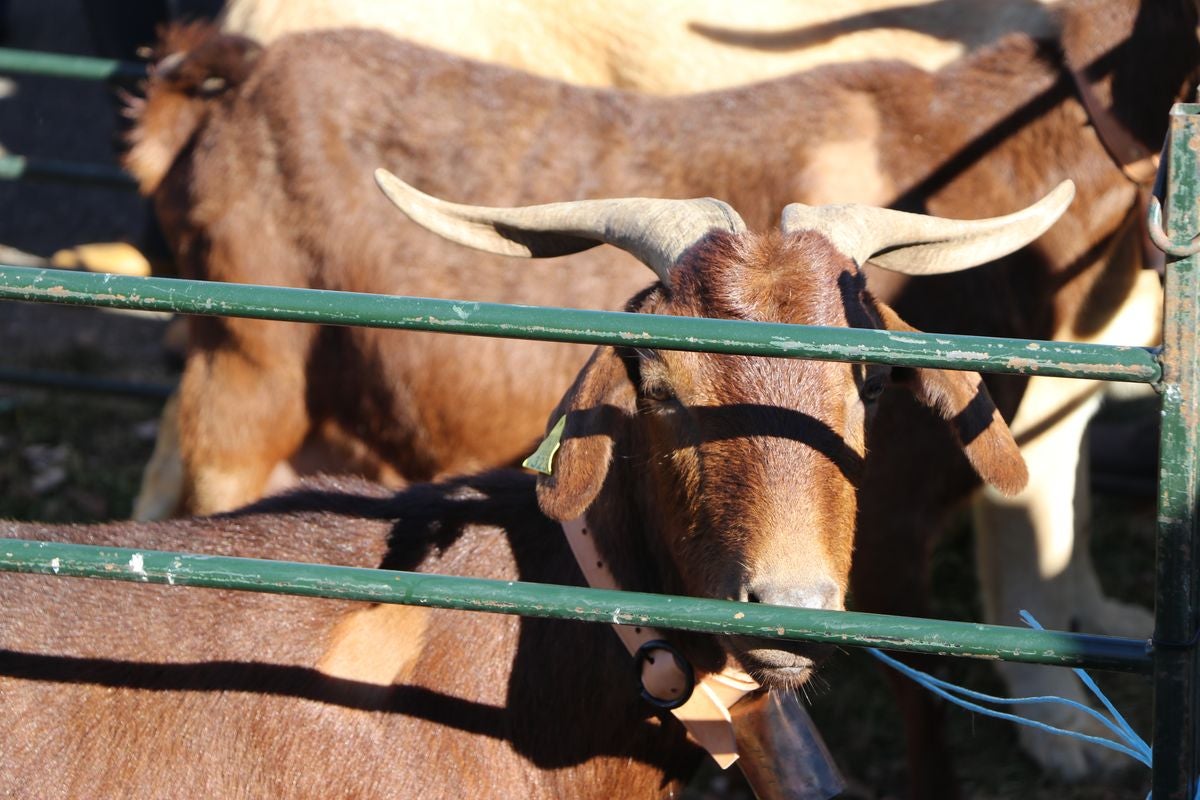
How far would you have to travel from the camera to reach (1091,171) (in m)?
4.31

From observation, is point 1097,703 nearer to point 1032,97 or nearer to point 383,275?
point 1032,97

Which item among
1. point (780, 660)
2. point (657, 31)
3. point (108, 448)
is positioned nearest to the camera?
point (780, 660)

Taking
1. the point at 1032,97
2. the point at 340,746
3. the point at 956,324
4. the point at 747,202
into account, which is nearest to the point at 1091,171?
the point at 1032,97

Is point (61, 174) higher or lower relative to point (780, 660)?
lower

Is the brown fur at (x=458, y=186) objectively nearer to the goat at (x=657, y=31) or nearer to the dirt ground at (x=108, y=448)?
the goat at (x=657, y=31)

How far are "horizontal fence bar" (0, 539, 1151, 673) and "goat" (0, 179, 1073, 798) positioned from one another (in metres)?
0.39

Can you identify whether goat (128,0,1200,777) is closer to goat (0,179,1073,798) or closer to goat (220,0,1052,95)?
goat (220,0,1052,95)

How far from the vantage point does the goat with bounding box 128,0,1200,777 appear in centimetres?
429

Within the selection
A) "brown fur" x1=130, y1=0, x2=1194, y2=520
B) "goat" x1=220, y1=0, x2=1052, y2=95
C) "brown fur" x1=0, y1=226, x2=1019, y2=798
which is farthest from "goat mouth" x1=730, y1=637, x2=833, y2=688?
"goat" x1=220, y1=0, x2=1052, y2=95

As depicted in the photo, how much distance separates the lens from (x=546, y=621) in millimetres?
2938

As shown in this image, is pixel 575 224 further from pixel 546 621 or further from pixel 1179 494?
pixel 1179 494

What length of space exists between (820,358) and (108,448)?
18.1ft

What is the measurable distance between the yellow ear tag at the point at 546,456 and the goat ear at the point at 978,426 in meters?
0.73

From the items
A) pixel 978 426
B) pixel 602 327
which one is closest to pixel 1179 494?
pixel 978 426
